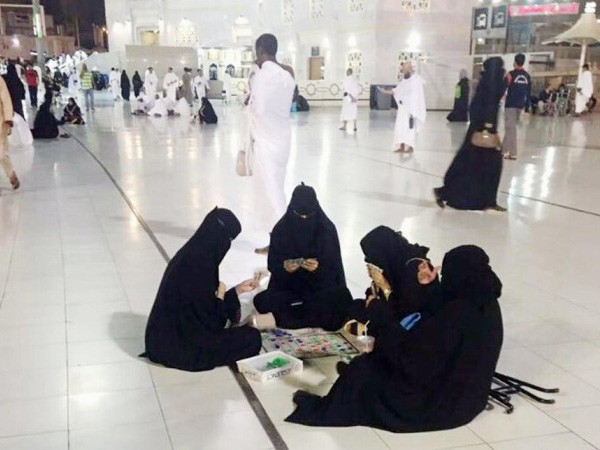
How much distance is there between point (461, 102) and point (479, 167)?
1149 centimetres

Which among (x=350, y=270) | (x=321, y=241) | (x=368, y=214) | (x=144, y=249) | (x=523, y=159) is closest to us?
(x=321, y=241)

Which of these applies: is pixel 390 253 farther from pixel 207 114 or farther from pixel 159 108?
pixel 159 108

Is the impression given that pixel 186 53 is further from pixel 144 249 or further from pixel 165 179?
pixel 144 249

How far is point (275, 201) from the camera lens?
4535 millimetres

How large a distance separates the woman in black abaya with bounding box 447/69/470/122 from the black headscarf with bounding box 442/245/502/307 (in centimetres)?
1486

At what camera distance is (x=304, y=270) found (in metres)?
3.17

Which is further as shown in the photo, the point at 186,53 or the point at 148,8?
the point at 148,8

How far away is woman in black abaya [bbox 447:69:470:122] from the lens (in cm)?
1617

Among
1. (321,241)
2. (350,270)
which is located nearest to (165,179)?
(350,270)

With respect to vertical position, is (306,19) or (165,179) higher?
(306,19)

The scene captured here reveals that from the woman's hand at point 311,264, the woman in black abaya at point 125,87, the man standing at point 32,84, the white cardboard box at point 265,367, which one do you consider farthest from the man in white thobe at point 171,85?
the white cardboard box at point 265,367

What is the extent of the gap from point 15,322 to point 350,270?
6.34ft

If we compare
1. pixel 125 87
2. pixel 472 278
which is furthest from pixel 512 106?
pixel 125 87

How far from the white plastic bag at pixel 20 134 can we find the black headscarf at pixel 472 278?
9259 millimetres
